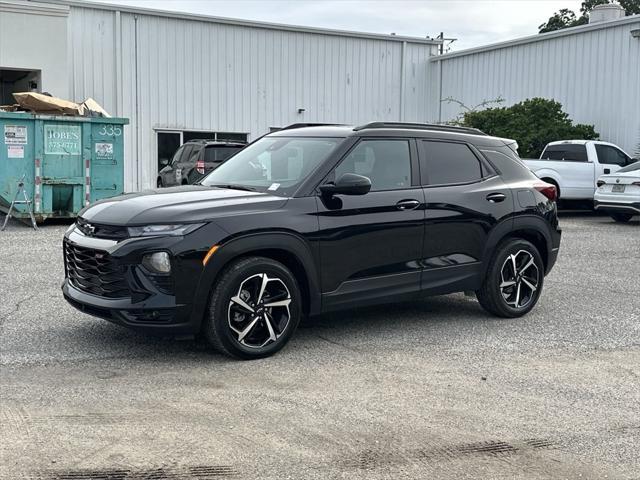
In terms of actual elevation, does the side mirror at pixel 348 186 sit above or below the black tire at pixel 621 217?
above

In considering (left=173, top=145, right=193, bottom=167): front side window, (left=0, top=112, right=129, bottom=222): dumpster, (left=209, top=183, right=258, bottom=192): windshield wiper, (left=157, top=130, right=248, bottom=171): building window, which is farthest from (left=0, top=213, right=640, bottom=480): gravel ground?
(left=157, top=130, right=248, bottom=171): building window

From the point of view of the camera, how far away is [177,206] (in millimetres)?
5531

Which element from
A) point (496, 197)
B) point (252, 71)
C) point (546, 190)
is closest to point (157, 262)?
point (496, 197)

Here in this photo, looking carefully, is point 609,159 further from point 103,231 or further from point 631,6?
point 631,6

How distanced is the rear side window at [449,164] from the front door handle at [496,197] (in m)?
0.21

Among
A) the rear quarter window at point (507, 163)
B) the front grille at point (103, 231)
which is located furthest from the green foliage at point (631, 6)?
the front grille at point (103, 231)

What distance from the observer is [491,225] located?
700 cm

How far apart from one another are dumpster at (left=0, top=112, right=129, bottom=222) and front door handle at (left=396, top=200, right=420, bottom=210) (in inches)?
392

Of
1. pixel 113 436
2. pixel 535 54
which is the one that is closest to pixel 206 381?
pixel 113 436

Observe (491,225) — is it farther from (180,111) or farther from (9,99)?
(9,99)

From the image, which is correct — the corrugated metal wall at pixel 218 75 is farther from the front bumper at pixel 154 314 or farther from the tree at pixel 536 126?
the front bumper at pixel 154 314

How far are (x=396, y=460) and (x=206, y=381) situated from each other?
1.70 metres

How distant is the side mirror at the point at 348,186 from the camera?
5848mm

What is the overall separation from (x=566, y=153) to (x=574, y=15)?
41666mm
